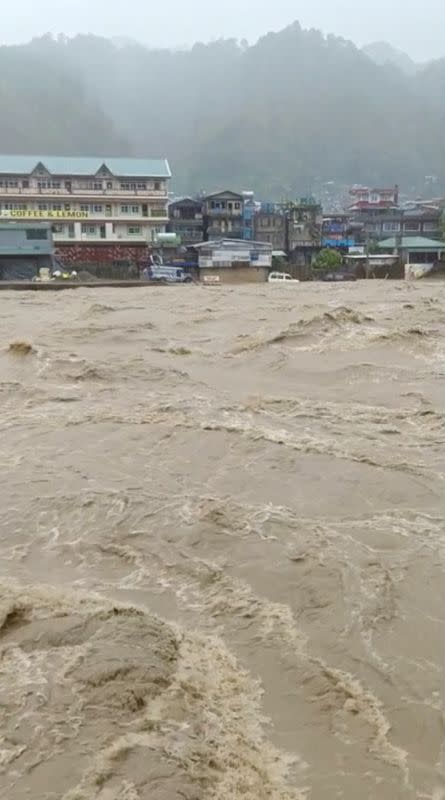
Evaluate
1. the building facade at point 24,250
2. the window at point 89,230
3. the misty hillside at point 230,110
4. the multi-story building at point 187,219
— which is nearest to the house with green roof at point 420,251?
the multi-story building at point 187,219

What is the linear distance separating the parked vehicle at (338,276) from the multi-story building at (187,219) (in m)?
6.08

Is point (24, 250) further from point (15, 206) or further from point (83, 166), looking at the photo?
point (83, 166)

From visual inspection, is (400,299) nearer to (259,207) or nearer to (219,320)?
(219,320)

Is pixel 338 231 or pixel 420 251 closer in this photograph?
pixel 420 251

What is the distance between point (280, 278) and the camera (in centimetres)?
2633

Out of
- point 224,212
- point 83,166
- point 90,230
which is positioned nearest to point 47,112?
point 83,166

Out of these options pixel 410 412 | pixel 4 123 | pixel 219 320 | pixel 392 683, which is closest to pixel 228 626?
pixel 392 683

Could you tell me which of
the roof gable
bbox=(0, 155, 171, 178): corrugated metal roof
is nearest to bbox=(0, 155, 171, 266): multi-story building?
bbox=(0, 155, 171, 178): corrugated metal roof

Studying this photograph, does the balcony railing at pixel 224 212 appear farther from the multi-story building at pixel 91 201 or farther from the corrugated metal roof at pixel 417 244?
the corrugated metal roof at pixel 417 244

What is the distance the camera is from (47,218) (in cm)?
2705

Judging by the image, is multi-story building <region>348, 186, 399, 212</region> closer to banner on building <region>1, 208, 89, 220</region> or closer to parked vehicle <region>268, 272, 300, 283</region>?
parked vehicle <region>268, 272, 300, 283</region>

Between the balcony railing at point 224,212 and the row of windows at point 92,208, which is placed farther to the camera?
the balcony railing at point 224,212

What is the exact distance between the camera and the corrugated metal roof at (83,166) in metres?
27.5

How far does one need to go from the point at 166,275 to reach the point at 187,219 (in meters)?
6.81
